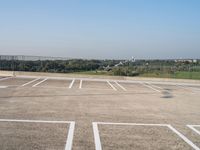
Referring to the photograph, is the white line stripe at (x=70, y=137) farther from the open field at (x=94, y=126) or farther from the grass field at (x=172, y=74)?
the grass field at (x=172, y=74)

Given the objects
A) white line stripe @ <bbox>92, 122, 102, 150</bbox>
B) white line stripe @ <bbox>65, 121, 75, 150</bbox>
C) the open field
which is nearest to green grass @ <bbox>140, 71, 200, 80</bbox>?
the open field

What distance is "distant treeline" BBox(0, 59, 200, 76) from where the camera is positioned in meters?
24.9

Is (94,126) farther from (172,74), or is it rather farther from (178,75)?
(178,75)

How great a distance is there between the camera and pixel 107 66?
98.3 ft

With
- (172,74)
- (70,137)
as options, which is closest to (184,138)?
(70,137)

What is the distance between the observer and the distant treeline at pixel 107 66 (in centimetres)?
2488

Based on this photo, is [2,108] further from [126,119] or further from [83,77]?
[83,77]

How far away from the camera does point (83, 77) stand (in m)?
23.9

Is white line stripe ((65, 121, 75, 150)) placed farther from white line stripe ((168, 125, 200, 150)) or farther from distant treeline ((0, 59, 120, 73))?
distant treeline ((0, 59, 120, 73))

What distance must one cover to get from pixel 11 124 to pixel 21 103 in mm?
3113

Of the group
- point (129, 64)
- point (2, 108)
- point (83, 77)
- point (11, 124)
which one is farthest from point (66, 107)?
point (129, 64)

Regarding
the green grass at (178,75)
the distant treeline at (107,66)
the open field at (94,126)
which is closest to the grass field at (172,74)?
the green grass at (178,75)

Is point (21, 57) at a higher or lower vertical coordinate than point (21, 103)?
higher

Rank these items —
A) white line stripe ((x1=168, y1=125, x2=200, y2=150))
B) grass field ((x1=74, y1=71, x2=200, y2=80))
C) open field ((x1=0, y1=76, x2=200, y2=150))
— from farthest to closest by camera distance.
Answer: grass field ((x1=74, y1=71, x2=200, y2=80))
white line stripe ((x1=168, y1=125, x2=200, y2=150))
open field ((x1=0, y1=76, x2=200, y2=150))
